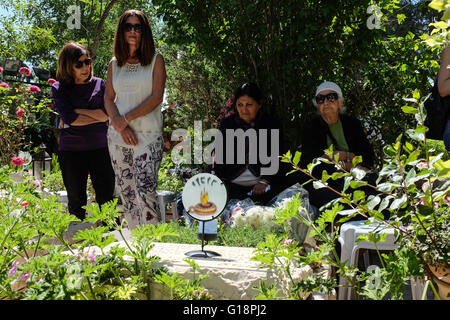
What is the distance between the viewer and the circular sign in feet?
5.32

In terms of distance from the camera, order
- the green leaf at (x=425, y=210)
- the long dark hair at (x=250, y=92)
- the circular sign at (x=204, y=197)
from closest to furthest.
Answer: the green leaf at (x=425, y=210) < the circular sign at (x=204, y=197) < the long dark hair at (x=250, y=92)

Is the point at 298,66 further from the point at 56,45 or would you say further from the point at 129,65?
the point at 56,45

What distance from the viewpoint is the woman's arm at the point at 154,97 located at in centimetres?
296

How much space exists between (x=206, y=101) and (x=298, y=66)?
2.16 metres

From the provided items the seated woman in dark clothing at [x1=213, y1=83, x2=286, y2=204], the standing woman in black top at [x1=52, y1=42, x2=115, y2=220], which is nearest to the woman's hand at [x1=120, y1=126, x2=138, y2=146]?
the standing woman in black top at [x1=52, y1=42, x2=115, y2=220]

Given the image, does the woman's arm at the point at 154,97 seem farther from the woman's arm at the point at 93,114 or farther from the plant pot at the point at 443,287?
the plant pot at the point at 443,287

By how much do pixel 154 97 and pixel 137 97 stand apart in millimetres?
145

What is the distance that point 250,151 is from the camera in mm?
3623

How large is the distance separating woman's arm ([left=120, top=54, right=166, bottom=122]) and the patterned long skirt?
0.22 meters

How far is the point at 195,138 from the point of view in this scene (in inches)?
236

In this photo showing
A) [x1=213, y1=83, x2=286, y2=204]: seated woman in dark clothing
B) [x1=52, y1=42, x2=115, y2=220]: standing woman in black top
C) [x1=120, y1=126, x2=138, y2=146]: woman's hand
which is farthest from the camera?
[x1=213, y1=83, x2=286, y2=204]: seated woman in dark clothing

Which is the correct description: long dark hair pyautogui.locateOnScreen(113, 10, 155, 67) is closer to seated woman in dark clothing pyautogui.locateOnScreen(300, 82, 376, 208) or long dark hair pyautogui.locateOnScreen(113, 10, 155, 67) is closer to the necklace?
the necklace

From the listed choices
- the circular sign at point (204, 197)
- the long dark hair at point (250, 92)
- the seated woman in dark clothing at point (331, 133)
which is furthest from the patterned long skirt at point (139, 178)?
the circular sign at point (204, 197)
